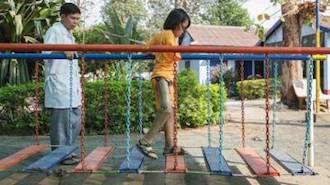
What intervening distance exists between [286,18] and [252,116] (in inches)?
137

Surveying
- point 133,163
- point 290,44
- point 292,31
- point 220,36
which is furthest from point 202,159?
point 220,36

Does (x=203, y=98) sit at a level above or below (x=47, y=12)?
below

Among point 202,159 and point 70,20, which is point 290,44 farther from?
point 70,20

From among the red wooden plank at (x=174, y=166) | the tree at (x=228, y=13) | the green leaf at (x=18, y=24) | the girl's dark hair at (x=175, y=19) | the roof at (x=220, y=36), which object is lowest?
the red wooden plank at (x=174, y=166)

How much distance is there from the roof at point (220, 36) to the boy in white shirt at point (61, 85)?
2549 cm

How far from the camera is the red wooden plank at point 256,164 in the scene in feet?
14.3

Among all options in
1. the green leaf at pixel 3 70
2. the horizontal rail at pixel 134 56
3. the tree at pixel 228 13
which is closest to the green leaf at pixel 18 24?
the green leaf at pixel 3 70

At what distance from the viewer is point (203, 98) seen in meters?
11.0

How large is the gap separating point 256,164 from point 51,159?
1837mm

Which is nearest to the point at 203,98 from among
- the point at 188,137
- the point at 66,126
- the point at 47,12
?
the point at 188,137

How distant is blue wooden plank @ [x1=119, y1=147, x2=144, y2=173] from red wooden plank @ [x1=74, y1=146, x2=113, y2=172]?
0.78 ft

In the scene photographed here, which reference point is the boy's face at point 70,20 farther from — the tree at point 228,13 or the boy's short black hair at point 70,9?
the tree at point 228,13

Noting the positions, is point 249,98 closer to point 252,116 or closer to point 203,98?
point 252,116

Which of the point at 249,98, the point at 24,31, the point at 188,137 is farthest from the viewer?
the point at 249,98
